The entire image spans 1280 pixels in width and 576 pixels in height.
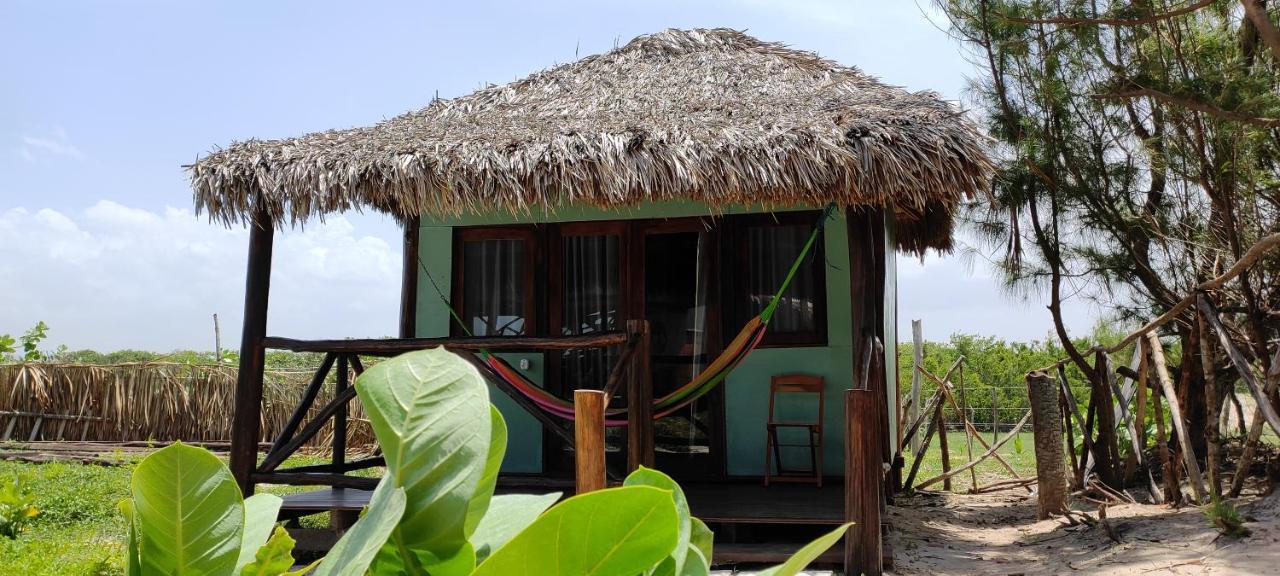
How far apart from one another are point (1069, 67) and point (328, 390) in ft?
26.1

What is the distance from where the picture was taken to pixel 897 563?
4.44m

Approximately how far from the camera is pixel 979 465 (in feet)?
30.1

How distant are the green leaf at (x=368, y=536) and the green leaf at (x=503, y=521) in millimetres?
77

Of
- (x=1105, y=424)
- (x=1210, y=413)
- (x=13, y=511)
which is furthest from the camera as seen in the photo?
(x=1105, y=424)

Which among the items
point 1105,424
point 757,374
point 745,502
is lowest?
point 745,502

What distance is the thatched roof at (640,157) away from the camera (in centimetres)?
418

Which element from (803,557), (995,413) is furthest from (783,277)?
(995,413)

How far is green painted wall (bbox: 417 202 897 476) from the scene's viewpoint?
208 inches

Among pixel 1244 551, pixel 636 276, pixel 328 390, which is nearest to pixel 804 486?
pixel 636 276

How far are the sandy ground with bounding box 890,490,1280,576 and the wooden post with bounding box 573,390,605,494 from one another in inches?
74.7

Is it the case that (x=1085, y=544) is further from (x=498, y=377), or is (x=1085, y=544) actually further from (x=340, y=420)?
(x=340, y=420)

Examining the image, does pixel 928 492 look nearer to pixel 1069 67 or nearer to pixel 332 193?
pixel 1069 67

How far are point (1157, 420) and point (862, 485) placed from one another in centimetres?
273

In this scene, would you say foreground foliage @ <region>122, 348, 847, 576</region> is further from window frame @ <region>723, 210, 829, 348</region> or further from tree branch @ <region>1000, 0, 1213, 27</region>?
window frame @ <region>723, 210, 829, 348</region>
